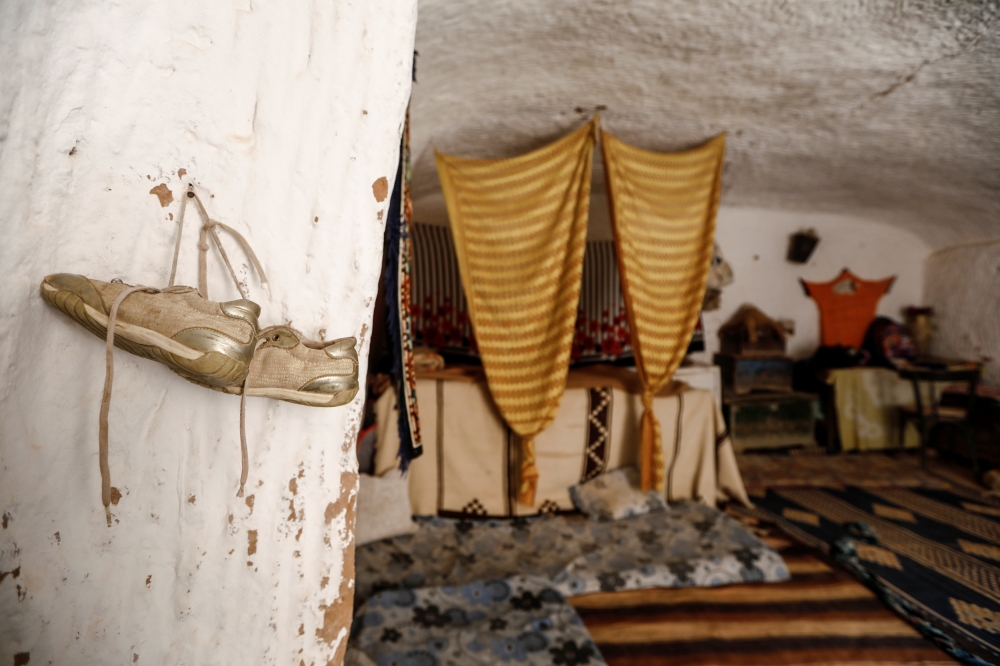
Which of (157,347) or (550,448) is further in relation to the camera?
(550,448)

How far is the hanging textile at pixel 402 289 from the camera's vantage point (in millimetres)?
1456

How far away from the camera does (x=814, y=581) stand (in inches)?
73.4

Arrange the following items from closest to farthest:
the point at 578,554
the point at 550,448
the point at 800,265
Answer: the point at 578,554, the point at 550,448, the point at 800,265

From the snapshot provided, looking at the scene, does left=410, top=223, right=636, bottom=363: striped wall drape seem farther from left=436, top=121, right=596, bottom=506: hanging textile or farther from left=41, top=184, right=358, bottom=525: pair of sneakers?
left=41, top=184, right=358, bottom=525: pair of sneakers

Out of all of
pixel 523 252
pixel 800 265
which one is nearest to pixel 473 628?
pixel 523 252

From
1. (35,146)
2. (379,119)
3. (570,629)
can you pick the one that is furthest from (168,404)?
(570,629)

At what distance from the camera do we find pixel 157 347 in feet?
1.83

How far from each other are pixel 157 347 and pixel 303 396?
176 millimetres

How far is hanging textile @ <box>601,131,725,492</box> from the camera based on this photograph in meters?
2.30

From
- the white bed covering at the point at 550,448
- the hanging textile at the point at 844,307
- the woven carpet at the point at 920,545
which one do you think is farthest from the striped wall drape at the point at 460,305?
the hanging textile at the point at 844,307

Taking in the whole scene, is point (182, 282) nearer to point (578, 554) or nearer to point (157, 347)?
point (157, 347)

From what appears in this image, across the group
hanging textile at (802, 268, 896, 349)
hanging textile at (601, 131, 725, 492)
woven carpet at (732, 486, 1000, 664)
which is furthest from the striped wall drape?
hanging textile at (802, 268, 896, 349)

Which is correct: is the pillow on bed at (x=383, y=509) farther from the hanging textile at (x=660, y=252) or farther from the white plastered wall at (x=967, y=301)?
the white plastered wall at (x=967, y=301)

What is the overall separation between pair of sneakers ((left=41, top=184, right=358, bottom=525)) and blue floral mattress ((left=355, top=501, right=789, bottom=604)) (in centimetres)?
138
